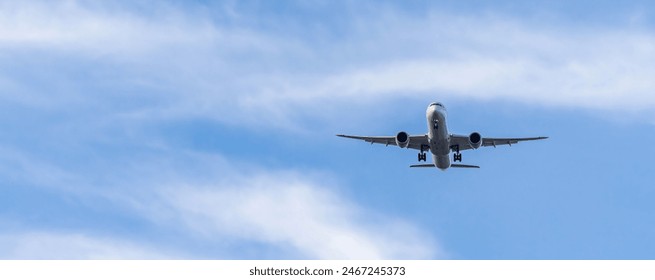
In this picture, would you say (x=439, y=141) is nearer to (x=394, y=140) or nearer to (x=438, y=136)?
(x=438, y=136)

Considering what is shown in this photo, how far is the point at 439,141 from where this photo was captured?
303 ft

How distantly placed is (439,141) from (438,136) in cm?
93

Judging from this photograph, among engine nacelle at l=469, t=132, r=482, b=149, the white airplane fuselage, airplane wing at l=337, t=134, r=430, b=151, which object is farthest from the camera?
airplane wing at l=337, t=134, r=430, b=151

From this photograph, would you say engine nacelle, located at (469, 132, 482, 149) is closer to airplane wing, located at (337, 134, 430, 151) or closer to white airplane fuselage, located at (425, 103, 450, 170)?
white airplane fuselage, located at (425, 103, 450, 170)

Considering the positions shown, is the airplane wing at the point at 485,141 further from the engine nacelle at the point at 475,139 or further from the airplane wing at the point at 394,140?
the airplane wing at the point at 394,140

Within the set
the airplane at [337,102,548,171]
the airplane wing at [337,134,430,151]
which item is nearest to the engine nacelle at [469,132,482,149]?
the airplane at [337,102,548,171]

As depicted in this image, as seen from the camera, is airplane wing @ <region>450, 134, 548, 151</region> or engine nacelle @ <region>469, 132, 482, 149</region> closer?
engine nacelle @ <region>469, 132, 482, 149</region>

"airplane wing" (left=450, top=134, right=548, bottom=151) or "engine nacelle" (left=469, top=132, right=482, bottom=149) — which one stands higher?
"airplane wing" (left=450, top=134, right=548, bottom=151)

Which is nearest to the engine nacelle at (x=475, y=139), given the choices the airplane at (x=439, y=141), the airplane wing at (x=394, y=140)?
the airplane at (x=439, y=141)

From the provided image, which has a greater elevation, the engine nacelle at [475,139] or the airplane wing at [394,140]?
the airplane wing at [394,140]

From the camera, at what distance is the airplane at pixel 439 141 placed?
294 ft

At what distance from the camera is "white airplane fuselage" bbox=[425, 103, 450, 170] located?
292 feet
